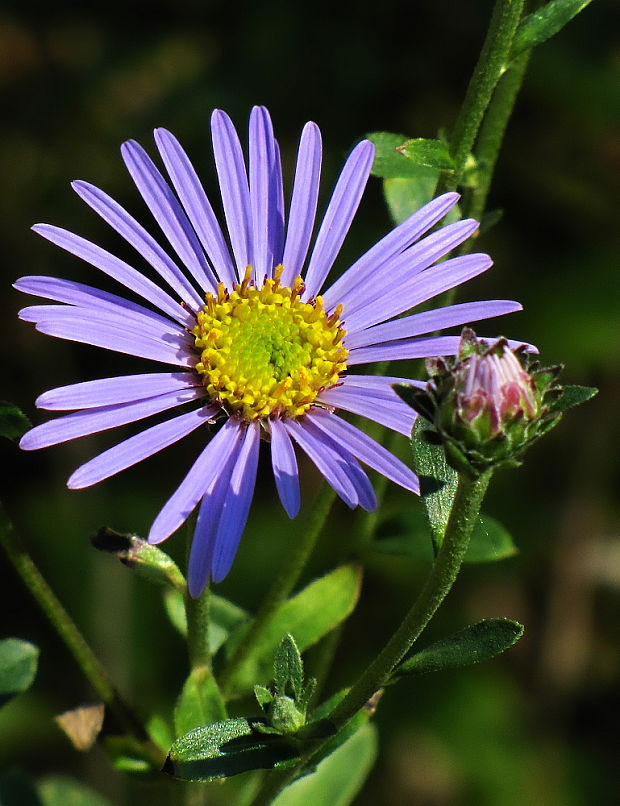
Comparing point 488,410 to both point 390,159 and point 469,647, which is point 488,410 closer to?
point 469,647

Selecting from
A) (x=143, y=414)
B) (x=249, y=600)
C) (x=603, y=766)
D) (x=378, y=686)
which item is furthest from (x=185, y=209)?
(x=603, y=766)

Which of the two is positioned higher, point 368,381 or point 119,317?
point 119,317

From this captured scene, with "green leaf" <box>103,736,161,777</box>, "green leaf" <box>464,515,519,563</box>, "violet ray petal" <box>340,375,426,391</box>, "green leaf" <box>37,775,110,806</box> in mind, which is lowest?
"green leaf" <box>37,775,110,806</box>

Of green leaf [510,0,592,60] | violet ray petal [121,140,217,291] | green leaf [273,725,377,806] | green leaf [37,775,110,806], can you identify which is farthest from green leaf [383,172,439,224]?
green leaf [37,775,110,806]

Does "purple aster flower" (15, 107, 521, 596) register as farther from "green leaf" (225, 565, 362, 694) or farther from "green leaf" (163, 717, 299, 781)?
"green leaf" (225, 565, 362, 694)

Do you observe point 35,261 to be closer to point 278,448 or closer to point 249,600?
point 249,600

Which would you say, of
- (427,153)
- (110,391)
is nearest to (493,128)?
(427,153)

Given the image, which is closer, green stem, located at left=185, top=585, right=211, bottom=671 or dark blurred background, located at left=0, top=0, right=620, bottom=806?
green stem, located at left=185, top=585, right=211, bottom=671
